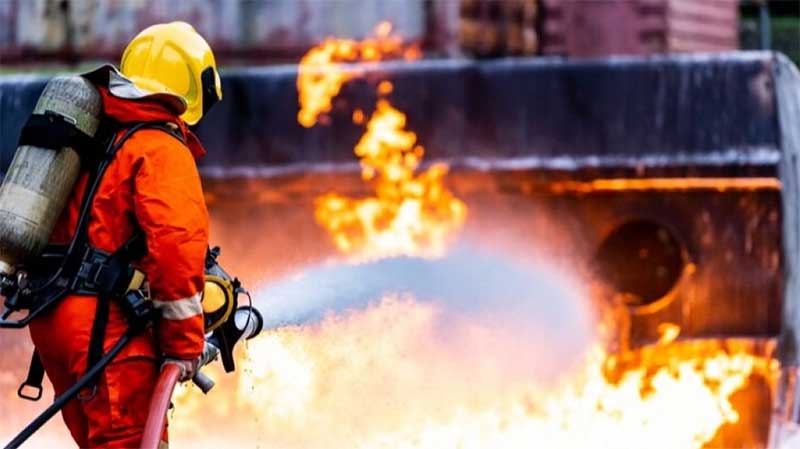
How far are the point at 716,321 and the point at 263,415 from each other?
8.55 feet

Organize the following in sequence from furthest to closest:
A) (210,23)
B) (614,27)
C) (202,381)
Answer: (614,27), (210,23), (202,381)

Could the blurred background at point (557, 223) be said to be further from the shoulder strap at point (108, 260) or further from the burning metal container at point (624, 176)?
the shoulder strap at point (108, 260)

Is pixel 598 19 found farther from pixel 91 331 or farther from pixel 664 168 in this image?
pixel 91 331

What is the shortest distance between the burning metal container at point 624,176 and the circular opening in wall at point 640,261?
14 mm

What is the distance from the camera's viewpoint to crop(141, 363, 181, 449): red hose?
14.4ft

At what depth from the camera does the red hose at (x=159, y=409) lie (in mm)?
4379

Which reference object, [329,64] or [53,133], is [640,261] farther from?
[53,133]

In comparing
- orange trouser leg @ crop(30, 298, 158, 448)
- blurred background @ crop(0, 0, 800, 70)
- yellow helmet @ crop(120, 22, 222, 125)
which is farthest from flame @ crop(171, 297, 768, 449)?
orange trouser leg @ crop(30, 298, 158, 448)

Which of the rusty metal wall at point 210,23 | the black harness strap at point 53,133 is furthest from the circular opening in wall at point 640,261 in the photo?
the black harness strap at point 53,133

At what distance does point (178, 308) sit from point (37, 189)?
1.53ft

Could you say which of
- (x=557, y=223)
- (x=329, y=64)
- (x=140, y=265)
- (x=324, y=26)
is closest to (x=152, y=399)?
(x=140, y=265)

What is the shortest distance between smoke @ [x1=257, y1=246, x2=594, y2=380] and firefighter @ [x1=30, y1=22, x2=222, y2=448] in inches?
151

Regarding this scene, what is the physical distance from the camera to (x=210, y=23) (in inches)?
419

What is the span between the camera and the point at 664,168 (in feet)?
30.0
